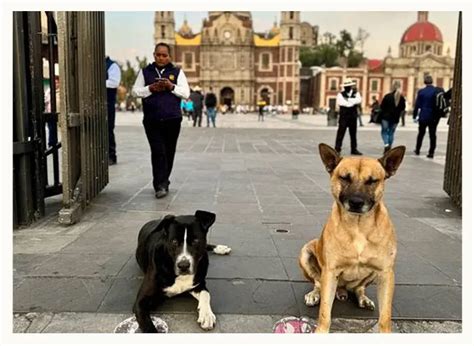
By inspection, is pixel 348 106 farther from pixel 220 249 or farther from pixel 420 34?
pixel 420 34

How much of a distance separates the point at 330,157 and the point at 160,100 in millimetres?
3642

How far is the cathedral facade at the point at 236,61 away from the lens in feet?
285

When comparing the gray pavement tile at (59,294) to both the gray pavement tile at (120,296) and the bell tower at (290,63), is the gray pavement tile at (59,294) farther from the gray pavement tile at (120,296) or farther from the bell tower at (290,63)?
the bell tower at (290,63)

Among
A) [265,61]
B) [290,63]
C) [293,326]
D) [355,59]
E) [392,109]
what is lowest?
[293,326]

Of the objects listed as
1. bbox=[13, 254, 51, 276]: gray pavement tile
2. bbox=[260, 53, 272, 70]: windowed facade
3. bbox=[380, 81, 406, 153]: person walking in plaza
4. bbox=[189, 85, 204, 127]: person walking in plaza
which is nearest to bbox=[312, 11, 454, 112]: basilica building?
bbox=[260, 53, 272, 70]: windowed facade

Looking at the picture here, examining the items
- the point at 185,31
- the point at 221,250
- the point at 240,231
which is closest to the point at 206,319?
the point at 221,250

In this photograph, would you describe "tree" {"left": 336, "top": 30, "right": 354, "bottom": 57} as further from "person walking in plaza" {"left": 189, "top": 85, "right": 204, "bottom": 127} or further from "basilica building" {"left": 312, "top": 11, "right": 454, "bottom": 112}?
"person walking in plaza" {"left": 189, "top": 85, "right": 204, "bottom": 127}

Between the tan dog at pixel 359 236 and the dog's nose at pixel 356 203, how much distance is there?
4cm

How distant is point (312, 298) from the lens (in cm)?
291

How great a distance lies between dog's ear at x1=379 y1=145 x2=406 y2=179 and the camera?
258 centimetres

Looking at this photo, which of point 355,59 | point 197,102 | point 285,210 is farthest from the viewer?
point 355,59

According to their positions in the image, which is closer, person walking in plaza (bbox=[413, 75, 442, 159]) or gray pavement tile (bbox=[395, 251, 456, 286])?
gray pavement tile (bbox=[395, 251, 456, 286])
